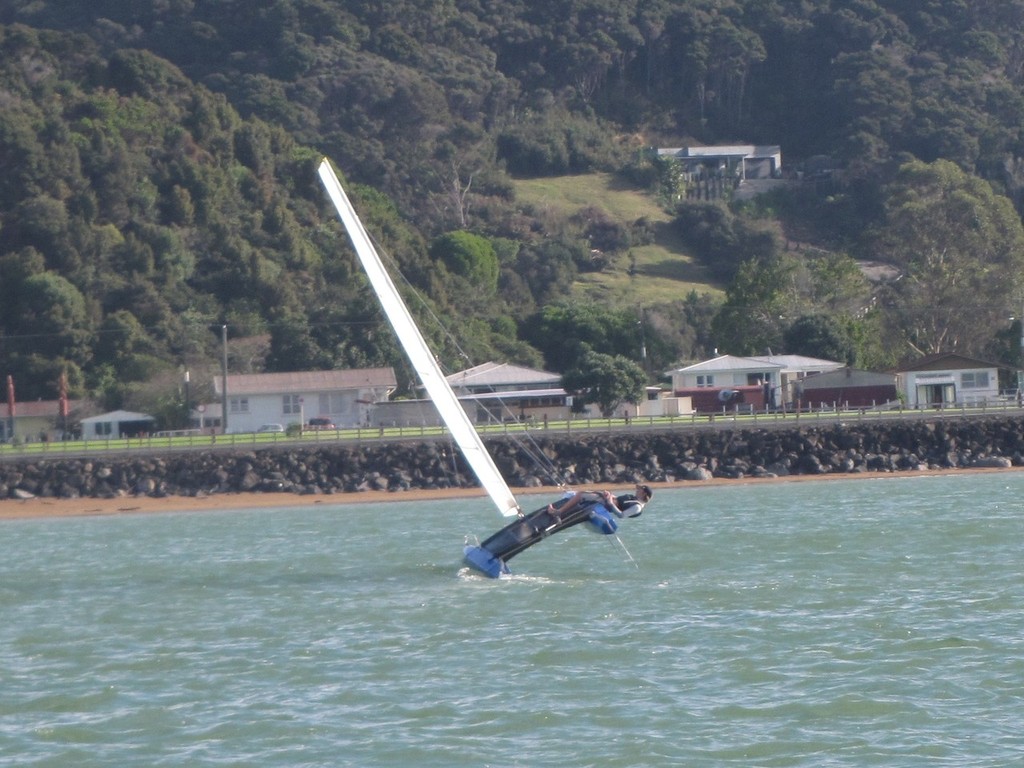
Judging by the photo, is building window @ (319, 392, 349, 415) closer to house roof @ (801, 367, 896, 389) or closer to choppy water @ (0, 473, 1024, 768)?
house roof @ (801, 367, 896, 389)

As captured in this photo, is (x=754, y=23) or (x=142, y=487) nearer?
(x=142, y=487)

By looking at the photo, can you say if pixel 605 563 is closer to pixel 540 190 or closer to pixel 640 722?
pixel 640 722

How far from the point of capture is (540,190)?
110 m

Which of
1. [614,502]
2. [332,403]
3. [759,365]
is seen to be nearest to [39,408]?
[332,403]

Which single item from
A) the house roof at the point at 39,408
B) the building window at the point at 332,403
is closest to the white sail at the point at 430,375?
the building window at the point at 332,403

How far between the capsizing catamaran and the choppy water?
553 millimetres

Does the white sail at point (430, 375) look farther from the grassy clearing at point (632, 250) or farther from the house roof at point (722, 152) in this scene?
the house roof at point (722, 152)

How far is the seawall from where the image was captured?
40.2m

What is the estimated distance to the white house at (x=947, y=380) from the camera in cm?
5406

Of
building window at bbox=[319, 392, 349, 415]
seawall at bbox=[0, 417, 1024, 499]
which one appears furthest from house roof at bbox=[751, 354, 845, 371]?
building window at bbox=[319, 392, 349, 415]

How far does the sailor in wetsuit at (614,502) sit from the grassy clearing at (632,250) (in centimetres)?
6605

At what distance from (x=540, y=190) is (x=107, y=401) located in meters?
54.6

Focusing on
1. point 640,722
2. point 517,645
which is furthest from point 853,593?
point 640,722

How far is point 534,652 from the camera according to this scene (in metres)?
Result: 16.2
